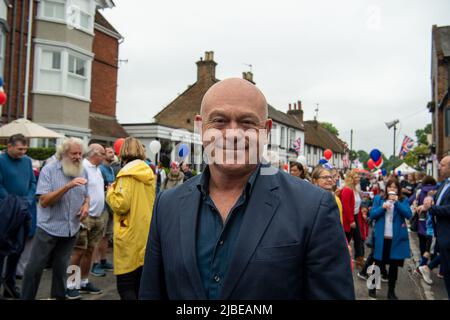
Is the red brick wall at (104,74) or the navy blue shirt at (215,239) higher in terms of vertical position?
the red brick wall at (104,74)

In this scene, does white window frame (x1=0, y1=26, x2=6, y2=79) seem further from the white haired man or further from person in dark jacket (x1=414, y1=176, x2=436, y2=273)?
person in dark jacket (x1=414, y1=176, x2=436, y2=273)

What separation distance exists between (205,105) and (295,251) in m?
0.70

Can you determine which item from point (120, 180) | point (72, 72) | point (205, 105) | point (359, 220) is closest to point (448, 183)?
point (359, 220)

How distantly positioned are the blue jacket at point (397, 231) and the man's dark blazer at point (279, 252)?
443 cm

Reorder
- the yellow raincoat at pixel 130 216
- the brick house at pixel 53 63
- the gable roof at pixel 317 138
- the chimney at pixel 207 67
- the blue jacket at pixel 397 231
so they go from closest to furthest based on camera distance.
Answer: the yellow raincoat at pixel 130 216 → the blue jacket at pixel 397 231 → the brick house at pixel 53 63 → the chimney at pixel 207 67 → the gable roof at pixel 317 138

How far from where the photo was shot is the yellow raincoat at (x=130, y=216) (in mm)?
3604

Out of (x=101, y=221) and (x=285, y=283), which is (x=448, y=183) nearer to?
(x=285, y=283)

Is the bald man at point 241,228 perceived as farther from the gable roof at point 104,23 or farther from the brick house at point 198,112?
the brick house at point 198,112

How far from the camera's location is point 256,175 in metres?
1.59

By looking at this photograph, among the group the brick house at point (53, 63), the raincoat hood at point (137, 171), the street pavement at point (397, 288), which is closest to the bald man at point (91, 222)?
the street pavement at point (397, 288)

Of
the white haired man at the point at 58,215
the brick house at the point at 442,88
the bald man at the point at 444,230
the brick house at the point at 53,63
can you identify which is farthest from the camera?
the brick house at the point at 442,88

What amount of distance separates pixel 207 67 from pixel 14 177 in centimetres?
2553

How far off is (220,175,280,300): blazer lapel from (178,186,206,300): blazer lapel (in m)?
0.11

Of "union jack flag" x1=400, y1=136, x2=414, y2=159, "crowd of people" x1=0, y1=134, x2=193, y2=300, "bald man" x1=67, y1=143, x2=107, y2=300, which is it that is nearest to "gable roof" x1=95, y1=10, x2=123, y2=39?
"bald man" x1=67, y1=143, x2=107, y2=300
